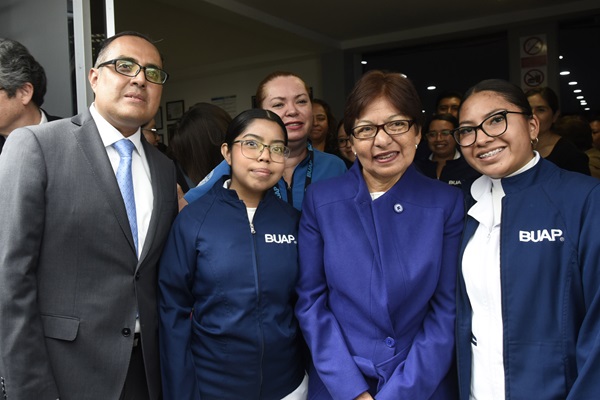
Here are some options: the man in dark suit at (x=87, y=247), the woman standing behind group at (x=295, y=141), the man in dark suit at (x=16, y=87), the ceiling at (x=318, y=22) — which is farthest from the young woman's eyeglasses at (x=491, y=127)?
the ceiling at (x=318, y=22)

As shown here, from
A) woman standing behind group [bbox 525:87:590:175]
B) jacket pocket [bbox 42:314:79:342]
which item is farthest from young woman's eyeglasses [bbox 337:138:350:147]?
jacket pocket [bbox 42:314:79:342]

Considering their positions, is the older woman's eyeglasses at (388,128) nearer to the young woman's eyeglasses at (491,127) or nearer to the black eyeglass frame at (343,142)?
the young woman's eyeglasses at (491,127)

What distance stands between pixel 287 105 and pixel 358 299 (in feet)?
3.70

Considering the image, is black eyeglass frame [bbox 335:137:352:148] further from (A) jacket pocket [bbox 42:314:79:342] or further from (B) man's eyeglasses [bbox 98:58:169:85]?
(A) jacket pocket [bbox 42:314:79:342]

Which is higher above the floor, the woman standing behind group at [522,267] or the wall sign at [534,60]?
the wall sign at [534,60]

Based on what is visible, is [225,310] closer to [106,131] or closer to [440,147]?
[106,131]

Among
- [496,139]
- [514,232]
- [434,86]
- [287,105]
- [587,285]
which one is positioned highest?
[434,86]

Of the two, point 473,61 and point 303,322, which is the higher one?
point 473,61

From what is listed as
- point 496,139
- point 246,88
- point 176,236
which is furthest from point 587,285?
point 246,88

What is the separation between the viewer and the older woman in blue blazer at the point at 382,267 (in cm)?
180

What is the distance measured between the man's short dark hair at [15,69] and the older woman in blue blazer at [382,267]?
154cm

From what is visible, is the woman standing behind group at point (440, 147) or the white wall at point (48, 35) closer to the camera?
the white wall at point (48, 35)

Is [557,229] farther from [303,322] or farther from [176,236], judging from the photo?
[176,236]

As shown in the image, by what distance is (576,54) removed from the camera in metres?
7.24
